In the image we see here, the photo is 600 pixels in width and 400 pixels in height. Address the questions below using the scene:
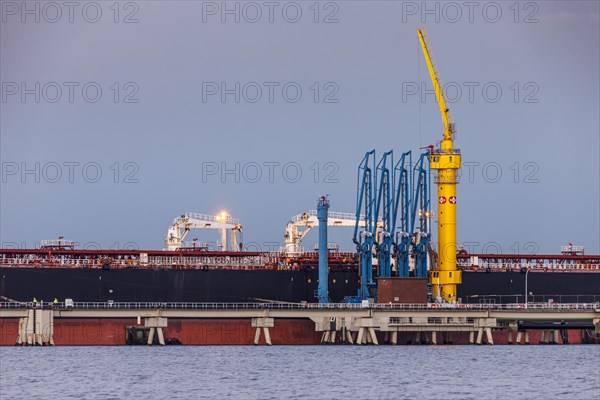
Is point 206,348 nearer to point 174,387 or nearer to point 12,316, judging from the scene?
point 12,316

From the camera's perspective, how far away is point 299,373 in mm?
117875

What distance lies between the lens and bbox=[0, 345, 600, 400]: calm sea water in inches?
4107

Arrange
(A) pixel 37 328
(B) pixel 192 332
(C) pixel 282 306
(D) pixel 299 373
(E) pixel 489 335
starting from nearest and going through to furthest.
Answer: (D) pixel 299 373 → (A) pixel 37 328 → (E) pixel 489 335 → (B) pixel 192 332 → (C) pixel 282 306

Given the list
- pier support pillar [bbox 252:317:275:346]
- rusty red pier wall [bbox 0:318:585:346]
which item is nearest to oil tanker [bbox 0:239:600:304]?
rusty red pier wall [bbox 0:318:585:346]

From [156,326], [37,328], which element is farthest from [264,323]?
[37,328]

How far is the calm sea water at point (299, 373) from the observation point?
4107 inches

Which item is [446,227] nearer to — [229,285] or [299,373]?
[229,285]

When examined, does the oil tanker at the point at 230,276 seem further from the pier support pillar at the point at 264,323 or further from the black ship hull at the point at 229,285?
the pier support pillar at the point at 264,323

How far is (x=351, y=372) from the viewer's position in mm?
118812

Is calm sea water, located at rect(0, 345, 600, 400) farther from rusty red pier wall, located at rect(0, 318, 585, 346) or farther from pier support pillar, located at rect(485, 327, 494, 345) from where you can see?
rusty red pier wall, located at rect(0, 318, 585, 346)

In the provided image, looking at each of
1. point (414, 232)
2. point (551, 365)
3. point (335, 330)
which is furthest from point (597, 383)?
point (414, 232)

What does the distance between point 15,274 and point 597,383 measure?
6657 cm

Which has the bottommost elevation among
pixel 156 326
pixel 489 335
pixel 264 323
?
pixel 489 335

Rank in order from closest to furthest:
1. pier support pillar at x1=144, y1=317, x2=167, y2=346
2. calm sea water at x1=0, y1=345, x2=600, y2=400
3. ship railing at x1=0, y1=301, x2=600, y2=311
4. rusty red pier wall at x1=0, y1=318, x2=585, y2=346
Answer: calm sea water at x1=0, y1=345, x2=600, y2=400, pier support pillar at x1=144, y1=317, x2=167, y2=346, ship railing at x1=0, y1=301, x2=600, y2=311, rusty red pier wall at x1=0, y1=318, x2=585, y2=346
